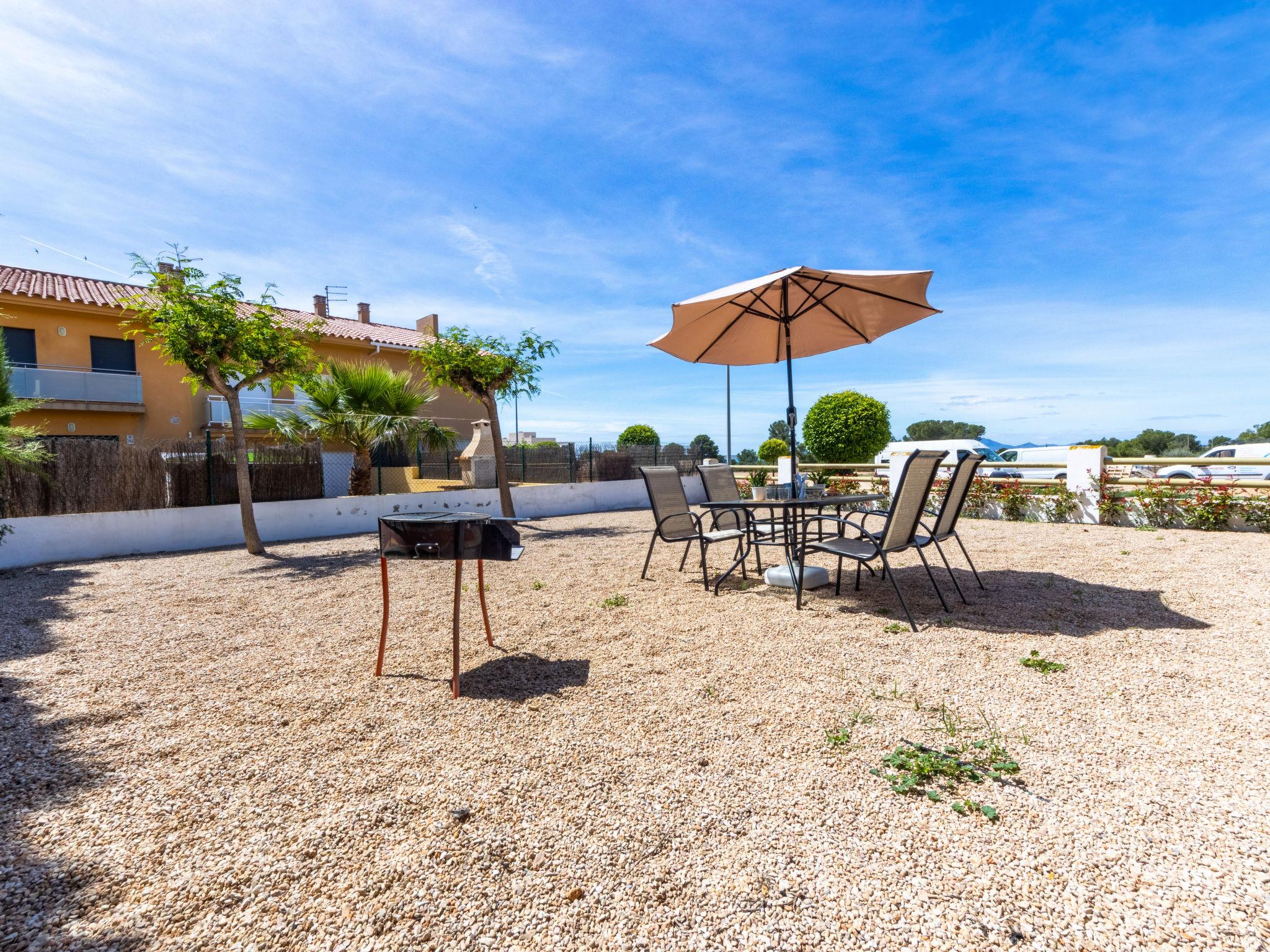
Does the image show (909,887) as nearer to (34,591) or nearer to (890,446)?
(34,591)

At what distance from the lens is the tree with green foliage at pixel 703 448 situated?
1695cm

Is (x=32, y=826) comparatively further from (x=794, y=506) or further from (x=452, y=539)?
(x=794, y=506)

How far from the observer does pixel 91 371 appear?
1349 cm

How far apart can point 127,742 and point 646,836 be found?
7.58 feet

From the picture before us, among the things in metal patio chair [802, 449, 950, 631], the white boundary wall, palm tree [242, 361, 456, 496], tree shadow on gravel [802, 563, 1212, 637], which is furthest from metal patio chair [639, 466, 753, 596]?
palm tree [242, 361, 456, 496]

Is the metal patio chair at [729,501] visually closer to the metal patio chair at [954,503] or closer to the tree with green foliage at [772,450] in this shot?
the metal patio chair at [954,503]

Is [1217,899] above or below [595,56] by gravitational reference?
below

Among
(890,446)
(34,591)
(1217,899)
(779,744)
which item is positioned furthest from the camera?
(890,446)

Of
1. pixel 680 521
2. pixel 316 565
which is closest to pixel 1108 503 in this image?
pixel 680 521

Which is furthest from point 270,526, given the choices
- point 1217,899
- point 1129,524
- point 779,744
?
point 1129,524

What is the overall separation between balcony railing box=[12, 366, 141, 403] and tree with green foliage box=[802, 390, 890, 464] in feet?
56.6

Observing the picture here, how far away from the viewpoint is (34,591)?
5.73m

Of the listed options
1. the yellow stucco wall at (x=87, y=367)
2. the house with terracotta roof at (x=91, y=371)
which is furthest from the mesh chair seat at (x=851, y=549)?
the yellow stucco wall at (x=87, y=367)

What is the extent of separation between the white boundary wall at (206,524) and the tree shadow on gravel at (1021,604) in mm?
4001
